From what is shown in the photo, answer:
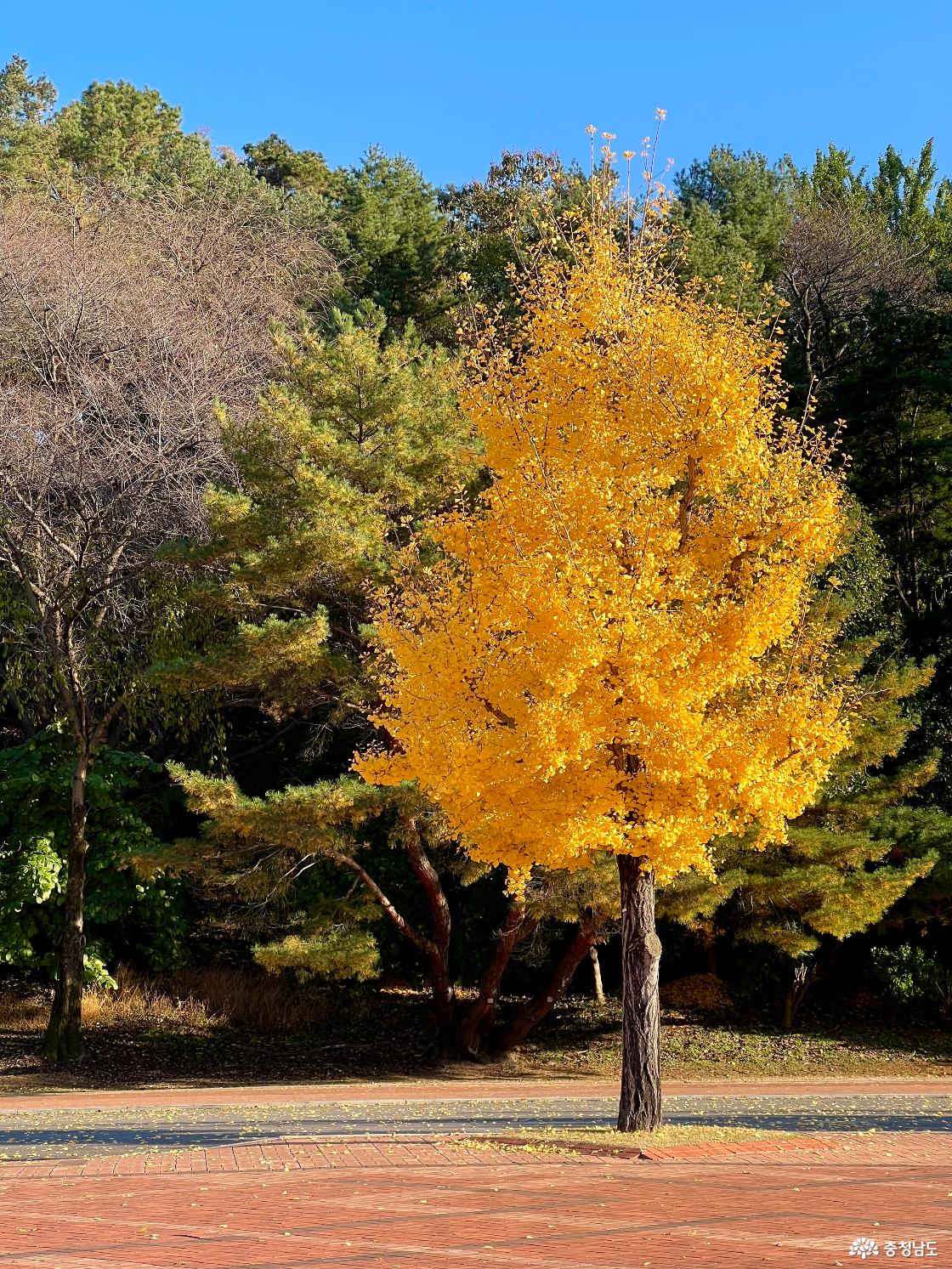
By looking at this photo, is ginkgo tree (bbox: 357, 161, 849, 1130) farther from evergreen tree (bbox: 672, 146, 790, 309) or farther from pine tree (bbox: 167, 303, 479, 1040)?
evergreen tree (bbox: 672, 146, 790, 309)

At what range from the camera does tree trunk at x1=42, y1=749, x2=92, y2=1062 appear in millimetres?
19953

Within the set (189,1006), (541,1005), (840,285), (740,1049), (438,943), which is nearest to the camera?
(438,943)

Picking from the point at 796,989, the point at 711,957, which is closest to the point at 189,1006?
the point at 711,957

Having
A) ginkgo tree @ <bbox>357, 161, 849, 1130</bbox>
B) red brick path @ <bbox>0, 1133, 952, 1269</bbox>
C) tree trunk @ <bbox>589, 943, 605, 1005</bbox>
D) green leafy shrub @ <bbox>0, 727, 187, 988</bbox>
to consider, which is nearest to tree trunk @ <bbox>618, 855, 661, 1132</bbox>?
ginkgo tree @ <bbox>357, 161, 849, 1130</bbox>

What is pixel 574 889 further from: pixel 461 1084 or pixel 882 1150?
pixel 882 1150

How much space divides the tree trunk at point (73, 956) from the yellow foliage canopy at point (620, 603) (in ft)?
32.0

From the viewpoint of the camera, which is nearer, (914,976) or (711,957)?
(914,976)

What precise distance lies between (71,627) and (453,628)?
1064 centimetres

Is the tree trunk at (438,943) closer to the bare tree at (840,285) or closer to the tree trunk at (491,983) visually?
the tree trunk at (491,983)

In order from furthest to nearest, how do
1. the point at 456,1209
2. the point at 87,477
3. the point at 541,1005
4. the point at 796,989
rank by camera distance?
the point at 796,989 < the point at 541,1005 < the point at 87,477 < the point at 456,1209

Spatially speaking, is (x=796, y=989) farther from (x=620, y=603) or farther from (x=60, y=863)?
(x=620, y=603)

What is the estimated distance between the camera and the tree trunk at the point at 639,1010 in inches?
455

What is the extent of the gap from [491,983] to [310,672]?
6.30 meters

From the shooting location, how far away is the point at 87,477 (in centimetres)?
1972
